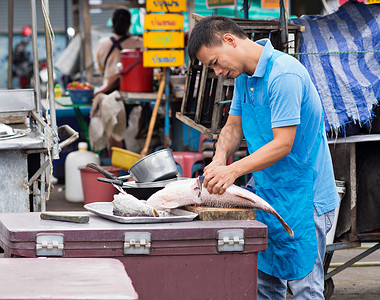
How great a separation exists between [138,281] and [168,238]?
0.22 meters

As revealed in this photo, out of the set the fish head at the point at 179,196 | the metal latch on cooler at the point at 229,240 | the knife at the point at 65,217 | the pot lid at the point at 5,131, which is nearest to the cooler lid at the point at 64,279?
the knife at the point at 65,217

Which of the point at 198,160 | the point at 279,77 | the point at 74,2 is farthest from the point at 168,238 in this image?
the point at 74,2

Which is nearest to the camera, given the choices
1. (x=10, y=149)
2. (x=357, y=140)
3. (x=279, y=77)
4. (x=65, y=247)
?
(x=65, y=247)

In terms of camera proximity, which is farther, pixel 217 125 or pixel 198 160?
pixel 198 160

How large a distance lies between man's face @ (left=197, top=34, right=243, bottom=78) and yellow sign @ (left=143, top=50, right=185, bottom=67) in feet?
13.4

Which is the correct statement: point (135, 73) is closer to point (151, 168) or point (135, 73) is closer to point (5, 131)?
point (5, 131)

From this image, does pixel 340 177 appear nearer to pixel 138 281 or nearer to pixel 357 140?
pixel 357 140

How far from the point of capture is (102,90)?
841 cm

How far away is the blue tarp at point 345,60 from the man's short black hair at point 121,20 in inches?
175

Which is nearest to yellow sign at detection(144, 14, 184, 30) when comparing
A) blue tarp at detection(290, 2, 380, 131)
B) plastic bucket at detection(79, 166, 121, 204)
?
plastic bucket at detection(79, 166, 121, 204)

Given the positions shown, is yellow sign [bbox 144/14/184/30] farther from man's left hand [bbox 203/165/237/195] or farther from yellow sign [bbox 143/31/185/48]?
man's left hand [bbox 203/165/237/195]

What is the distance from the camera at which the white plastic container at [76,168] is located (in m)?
7.96

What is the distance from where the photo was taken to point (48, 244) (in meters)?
2.68

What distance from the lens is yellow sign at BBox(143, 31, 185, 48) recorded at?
7.18m
